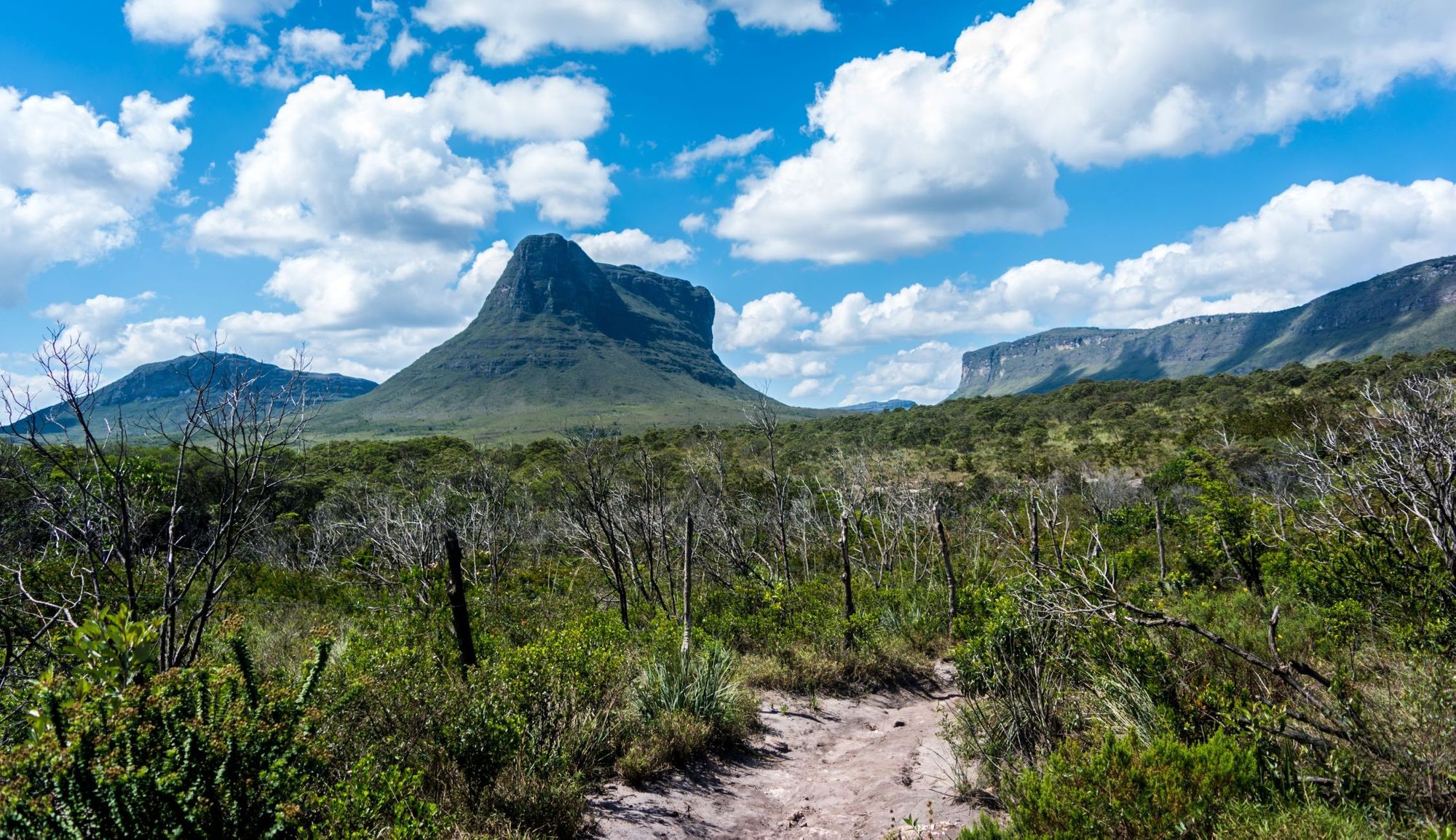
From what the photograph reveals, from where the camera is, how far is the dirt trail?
5.72 meters

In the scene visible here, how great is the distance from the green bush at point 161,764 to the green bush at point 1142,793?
13.2 feet

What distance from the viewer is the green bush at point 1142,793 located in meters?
3.87

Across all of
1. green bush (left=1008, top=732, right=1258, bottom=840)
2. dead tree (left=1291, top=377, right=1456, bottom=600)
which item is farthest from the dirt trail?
dead tree (left=1291, top=377, right=1456, bottom=600)

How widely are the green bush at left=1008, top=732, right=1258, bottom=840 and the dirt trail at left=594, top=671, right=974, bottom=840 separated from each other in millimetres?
1441

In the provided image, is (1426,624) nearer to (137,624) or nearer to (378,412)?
(137,624)

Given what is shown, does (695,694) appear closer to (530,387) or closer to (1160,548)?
(1160,548)

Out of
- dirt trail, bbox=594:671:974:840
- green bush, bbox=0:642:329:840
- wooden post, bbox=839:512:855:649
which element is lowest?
dirt trail, bbox=594:671:974:840

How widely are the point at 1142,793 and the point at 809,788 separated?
360 cm

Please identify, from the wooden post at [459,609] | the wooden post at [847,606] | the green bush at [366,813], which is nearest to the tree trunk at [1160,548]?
the wooden post at [847,606]

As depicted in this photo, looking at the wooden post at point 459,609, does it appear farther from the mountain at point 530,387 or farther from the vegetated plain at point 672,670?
the mountain at point 530,387

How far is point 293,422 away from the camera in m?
5.46

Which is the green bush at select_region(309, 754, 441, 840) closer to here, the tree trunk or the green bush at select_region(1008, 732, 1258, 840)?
the green bush at select_region(1008, 732, 1258, 840)

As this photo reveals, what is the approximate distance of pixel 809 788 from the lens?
270 inches

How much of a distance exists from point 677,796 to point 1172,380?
63967 mm
